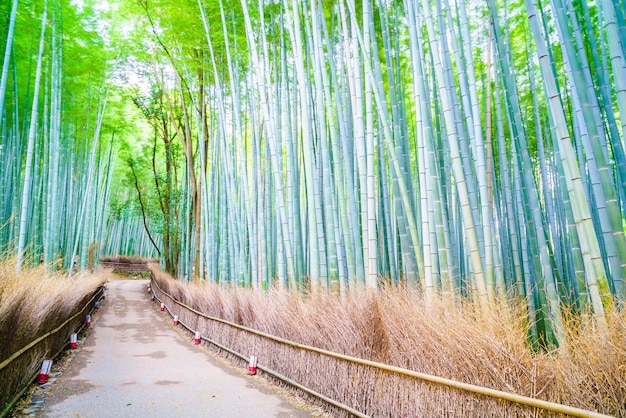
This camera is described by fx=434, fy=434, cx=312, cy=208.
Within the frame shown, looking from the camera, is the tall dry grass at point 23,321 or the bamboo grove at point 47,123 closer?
the tall dry grass at point 23,321

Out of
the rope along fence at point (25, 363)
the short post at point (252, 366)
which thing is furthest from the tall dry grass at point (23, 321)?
the short post at point (252, 366)

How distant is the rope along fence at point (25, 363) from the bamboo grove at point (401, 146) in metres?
1.08

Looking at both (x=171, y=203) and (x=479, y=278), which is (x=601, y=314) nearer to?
(x=479, y=278)

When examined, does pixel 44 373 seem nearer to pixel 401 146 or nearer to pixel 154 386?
pixel 154 386

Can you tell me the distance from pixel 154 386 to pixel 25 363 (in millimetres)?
954

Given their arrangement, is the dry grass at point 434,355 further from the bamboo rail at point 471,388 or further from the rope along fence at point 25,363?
the rope along fence at point 25,363

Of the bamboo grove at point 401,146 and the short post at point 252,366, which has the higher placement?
the bamboo grove at point 401,146

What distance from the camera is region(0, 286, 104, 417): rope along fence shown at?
259 centimetres

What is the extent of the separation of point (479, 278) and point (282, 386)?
1939 millimetres

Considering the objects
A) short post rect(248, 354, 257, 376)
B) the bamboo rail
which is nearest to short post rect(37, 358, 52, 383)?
short post rect(248, 354, 257, 376)

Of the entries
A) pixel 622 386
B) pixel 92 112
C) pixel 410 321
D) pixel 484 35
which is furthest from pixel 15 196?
pixel 622 386

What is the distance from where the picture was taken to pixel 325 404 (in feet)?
9.75

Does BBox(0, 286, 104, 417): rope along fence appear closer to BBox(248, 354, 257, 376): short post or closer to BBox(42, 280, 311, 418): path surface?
BBox(42, 280, 311, 418): path surface

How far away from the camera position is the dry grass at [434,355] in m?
1.50
